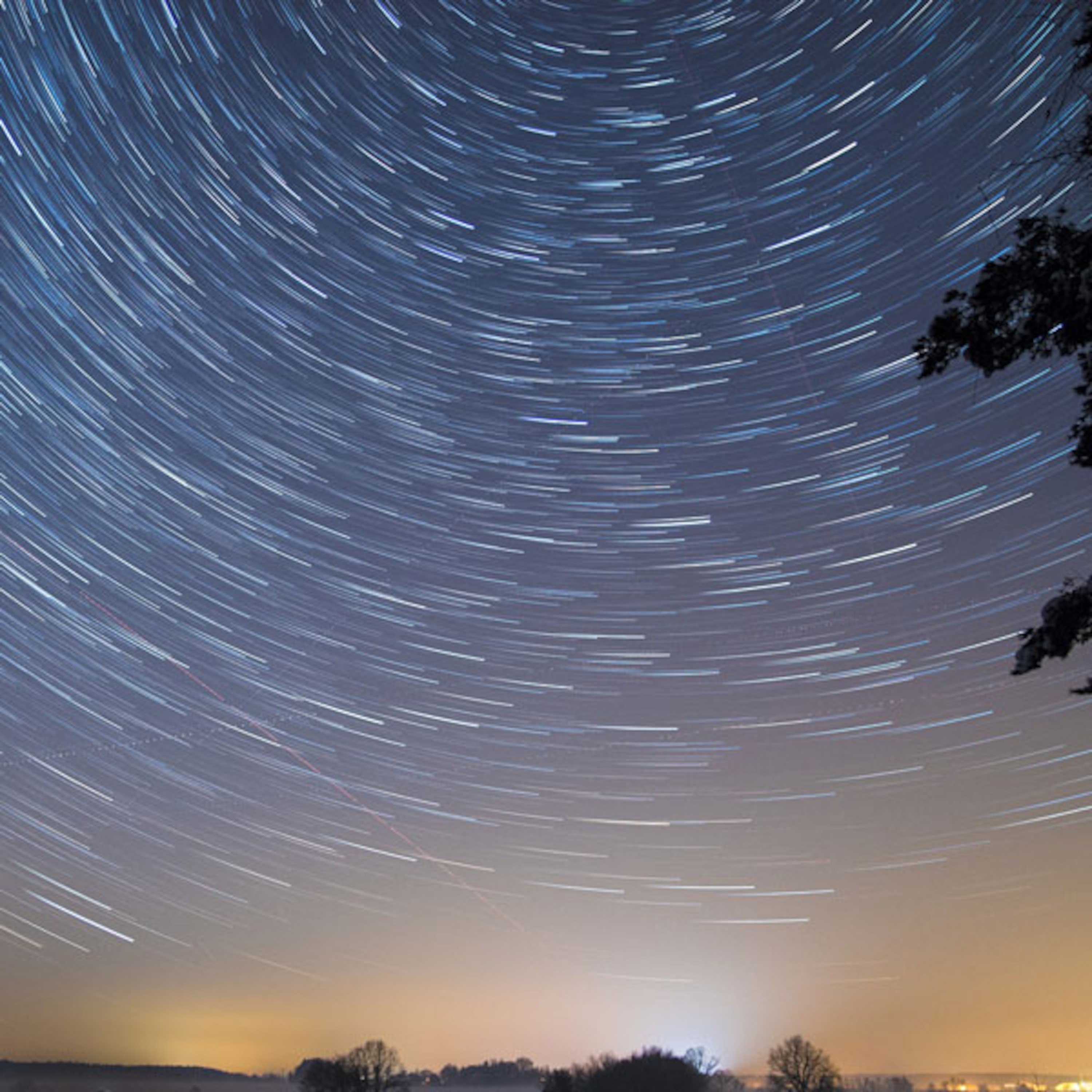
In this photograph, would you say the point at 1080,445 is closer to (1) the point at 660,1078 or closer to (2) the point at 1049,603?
(2) the point at 1049,603

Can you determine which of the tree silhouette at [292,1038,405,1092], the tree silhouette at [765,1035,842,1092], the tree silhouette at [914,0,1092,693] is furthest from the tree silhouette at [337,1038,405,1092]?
the tree silhouette at [914,0,1092,693]

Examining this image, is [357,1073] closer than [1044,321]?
No

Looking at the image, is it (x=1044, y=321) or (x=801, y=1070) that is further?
(x=801, y=1070)

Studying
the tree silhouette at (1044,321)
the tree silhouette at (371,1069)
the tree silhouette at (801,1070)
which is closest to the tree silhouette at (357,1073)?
the tree silhouette at (371,1069)

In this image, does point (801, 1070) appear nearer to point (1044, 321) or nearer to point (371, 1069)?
point (371, 1069)

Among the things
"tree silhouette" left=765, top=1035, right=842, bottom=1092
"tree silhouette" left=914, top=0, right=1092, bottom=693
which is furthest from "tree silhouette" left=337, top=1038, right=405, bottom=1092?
"tree silhouette" left=914, top=0, right=1092, bottom=693

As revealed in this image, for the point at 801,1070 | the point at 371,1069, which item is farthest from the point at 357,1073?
the point at 801,1070

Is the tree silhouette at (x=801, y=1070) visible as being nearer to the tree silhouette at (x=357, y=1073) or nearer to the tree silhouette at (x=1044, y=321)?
the tree silhouette at (x=357, y=1073)

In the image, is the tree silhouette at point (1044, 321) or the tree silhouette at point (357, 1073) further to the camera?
the tree silhouette at point (357, 1073)

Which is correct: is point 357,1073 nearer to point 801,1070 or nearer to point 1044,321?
point 801,1070

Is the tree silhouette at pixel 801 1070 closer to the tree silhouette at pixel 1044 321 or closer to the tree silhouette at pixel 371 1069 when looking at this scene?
the tree silhouette at pixel 371 1069

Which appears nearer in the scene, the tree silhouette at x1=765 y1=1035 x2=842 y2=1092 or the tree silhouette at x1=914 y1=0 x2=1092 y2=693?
the tree silhouette at x1=914 y1=0 x2=1092 y2=693

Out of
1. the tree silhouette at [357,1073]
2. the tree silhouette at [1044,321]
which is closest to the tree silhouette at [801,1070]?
the tree silhouette at [357,1073]

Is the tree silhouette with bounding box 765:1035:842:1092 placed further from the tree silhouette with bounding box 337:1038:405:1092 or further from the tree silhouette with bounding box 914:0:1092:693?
the tree silhouette with bounding box 914:0:1092:693
